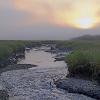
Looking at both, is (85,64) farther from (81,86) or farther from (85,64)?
(81,86)

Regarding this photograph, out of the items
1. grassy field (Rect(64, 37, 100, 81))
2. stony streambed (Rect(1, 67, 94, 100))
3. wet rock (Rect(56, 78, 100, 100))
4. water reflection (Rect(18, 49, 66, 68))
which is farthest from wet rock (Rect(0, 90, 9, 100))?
water reflection (Rect(18, 49, 66, 68))

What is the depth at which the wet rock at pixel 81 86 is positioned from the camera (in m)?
33.6

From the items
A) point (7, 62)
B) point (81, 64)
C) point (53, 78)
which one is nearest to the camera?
point (81, 64)

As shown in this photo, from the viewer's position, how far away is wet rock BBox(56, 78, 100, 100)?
1321 inches

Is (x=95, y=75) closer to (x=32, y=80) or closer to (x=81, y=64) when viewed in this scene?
(x=81, y=64)

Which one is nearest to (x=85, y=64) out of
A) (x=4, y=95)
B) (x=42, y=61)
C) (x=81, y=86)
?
(x=81, y=86)

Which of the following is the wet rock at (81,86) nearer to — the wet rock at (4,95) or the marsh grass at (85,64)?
the marsh grass at (85,64)

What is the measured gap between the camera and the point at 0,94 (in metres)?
32.5

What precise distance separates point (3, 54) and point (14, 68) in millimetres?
8575

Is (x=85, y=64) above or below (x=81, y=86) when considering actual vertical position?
above

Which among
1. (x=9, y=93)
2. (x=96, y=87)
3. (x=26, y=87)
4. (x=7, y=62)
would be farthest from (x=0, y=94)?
(x=7, y=62)

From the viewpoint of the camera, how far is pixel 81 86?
36406mm

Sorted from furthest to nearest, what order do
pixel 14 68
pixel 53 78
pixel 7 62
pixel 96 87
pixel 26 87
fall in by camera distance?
pixel 7 62
pixel 14 68
pixel 53 78
pixel 26 87
pixel 96 87

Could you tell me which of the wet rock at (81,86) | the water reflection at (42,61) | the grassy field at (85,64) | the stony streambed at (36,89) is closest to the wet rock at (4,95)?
the stony streambed at (36,89)
